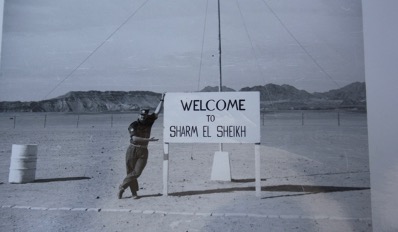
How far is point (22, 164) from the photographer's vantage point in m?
3.41

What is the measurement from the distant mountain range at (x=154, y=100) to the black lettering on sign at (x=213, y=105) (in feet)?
0.69

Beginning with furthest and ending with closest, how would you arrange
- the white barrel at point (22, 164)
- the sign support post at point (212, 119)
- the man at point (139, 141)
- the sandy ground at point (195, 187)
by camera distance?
the white barrel at point (22, 164), the man at point (139, 141), the sign support post at point (212, 119), the sandy ground at point (195, 187)

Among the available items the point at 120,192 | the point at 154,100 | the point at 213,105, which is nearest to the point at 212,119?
the point at 213,105

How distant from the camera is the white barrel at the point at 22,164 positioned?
340 centimetres

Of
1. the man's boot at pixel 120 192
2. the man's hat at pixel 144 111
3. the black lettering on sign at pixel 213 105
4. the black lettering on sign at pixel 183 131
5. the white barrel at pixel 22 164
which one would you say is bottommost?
the man's boot at pixel 120 192

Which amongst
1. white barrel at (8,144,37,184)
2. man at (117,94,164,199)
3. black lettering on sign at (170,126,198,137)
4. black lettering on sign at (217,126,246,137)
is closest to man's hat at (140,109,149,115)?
man at (117,94,164,199)

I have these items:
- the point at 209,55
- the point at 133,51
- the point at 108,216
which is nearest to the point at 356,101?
the point at 209,55

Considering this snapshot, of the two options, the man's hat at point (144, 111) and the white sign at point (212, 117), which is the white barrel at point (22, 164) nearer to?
the man's hat at point (144, 111)

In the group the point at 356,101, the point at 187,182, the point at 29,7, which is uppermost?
the point at 29,7

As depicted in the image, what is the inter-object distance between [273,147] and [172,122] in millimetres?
1634

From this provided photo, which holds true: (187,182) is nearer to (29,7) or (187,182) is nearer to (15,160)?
(15,160)

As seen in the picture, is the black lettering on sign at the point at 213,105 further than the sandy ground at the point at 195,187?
Yes

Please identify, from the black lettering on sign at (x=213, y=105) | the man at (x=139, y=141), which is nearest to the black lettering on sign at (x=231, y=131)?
the black lettering on sign at (x=213, y=105)

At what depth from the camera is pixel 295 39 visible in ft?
10.8
